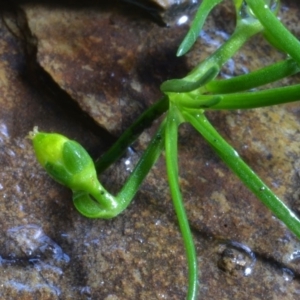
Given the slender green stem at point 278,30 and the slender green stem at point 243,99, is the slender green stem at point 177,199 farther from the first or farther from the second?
the slender green stem at point 278,30

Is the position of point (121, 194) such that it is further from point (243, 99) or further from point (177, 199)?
point (243, 99)

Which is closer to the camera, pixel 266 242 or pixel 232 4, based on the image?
pixel 266 242

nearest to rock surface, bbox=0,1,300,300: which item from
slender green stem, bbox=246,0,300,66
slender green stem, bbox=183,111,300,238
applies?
slender green stem, bbox=183,111,300,238

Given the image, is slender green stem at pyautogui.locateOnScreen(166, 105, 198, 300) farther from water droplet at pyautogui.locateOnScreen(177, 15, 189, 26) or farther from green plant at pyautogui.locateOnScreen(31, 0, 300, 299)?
water droplet at pyautogui.locateOnScreen(177, 15, 189, 26)

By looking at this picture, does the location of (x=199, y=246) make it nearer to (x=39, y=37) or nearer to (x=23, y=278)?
(x=23, y=278)

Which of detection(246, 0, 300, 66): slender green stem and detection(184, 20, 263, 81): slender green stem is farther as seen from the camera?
detection(184, 20, 263, 81): slender green stem

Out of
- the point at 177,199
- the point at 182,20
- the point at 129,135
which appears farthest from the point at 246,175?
the point at 182,20

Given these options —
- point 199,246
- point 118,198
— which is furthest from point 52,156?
point 199,246
